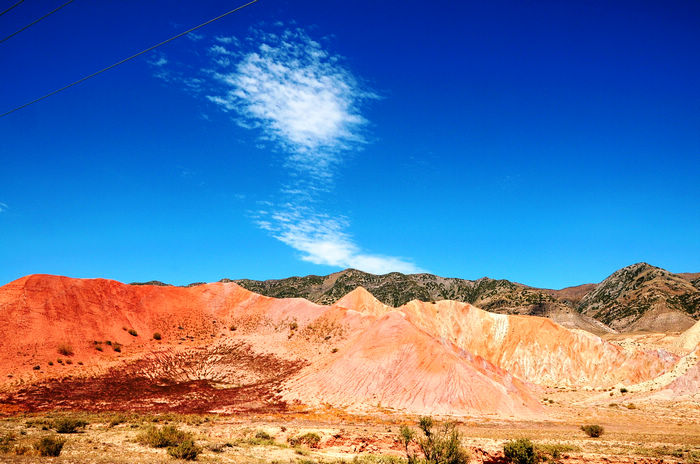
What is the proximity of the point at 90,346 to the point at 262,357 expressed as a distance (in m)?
24.3

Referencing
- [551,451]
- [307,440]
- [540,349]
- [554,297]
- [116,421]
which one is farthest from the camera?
[554,297]

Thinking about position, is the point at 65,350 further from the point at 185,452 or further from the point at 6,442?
the point at 185,452

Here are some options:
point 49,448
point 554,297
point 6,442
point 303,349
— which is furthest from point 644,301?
point 6,442

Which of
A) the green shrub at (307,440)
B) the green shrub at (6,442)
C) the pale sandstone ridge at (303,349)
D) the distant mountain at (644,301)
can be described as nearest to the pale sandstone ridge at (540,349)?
the pale sandstone ridge at (303,349)

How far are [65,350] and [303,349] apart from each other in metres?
32.2

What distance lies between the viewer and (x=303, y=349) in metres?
66.5

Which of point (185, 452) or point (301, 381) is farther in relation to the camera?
point (301, 381)

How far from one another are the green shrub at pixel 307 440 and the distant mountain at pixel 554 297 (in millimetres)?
117441

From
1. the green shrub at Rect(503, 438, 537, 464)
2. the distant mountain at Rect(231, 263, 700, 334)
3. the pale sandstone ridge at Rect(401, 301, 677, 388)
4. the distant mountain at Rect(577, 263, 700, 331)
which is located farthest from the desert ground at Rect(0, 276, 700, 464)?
the distant mountain at Rect(577, 263, 700, 331)

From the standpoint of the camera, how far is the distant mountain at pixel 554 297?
429ft

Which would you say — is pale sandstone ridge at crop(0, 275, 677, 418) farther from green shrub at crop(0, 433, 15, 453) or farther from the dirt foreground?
green shrub at crop(0, 433, 15, 453)

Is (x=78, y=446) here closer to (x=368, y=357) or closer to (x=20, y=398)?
(x=20, y=398)

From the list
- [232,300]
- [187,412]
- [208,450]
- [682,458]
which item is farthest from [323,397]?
[232,300]

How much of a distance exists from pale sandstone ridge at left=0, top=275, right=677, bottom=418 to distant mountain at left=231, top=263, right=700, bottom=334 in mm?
54233
